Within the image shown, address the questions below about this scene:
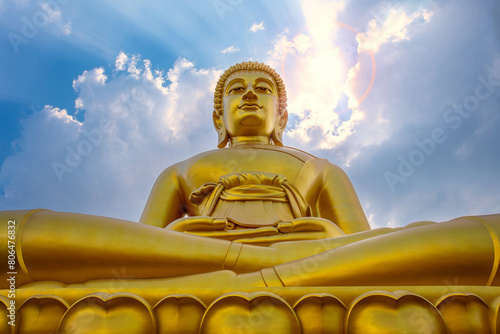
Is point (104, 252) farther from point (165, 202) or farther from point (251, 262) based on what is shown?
point (165, 202)

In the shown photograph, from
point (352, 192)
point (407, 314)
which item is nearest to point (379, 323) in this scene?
point (407, 314)

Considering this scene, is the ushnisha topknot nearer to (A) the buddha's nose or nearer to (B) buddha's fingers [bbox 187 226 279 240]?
(A) the buddha's nose

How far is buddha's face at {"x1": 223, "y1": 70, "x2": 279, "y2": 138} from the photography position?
605cm

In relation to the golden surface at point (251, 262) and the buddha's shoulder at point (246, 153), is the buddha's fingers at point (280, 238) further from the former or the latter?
the buddha's shoulder at point (246, 153)

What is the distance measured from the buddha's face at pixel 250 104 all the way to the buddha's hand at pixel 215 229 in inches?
92.8

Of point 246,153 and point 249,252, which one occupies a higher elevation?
A: point 246,153

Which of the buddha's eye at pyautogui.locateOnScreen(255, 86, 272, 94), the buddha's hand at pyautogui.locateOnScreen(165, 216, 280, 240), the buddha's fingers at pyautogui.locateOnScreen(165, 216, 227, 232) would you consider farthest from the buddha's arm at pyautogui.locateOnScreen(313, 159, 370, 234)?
the buddha's fingers at pyautogui.locateOnScreen(165, 216, 227, 232)

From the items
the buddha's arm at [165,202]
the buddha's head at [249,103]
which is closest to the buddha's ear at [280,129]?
the buddha's head at [249,103]

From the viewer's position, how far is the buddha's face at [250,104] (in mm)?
6047

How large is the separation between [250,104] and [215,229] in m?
2.47

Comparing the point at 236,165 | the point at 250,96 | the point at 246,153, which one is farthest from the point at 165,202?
the point at 250,96

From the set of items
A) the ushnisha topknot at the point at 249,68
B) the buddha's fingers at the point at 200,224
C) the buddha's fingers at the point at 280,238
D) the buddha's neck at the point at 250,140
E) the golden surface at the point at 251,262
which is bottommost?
the golden surface at the point at 251,262

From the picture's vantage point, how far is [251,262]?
3.02 m

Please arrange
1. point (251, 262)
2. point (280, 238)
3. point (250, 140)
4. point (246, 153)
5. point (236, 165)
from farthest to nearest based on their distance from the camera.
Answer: point (250, 140) → point (246, 153) → point (236, 165) → point (280, 238) → point (251, 262)
